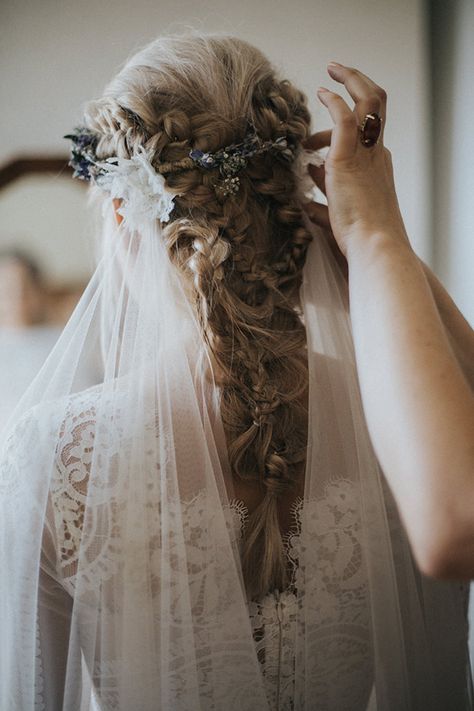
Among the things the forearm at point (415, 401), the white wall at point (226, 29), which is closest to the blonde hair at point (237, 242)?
the forearm at point (415, 401)

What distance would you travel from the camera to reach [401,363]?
0.66 metres

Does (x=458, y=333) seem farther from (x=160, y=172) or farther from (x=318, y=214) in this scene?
(x=160, y=172)

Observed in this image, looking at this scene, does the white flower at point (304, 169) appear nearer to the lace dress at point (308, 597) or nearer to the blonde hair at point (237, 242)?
the blonde hair at point (237, 242)

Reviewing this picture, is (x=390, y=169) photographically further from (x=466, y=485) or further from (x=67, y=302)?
(x=67, y=302)

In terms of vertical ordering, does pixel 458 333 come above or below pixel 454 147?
below

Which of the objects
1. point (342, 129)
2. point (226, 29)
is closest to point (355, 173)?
point (342, 129)

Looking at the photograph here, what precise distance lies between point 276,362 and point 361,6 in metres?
1.69

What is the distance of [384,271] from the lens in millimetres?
744

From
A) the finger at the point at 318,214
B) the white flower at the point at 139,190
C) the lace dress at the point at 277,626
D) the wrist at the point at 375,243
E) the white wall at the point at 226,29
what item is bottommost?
the lace dress at the point at 277,626

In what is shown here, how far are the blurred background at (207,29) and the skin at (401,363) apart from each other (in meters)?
1.17

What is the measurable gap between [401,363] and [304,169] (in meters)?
0.54

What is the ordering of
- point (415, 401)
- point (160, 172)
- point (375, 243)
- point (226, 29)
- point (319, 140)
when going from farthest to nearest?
point (226, 29) < point (319, 140) < point (160, 172) < point (375, 243) < point (415, 401)

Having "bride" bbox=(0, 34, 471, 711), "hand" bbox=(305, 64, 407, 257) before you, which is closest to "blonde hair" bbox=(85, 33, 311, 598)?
"bride" bbox=(0, 34, 471, 711)

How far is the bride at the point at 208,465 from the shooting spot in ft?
2.62
